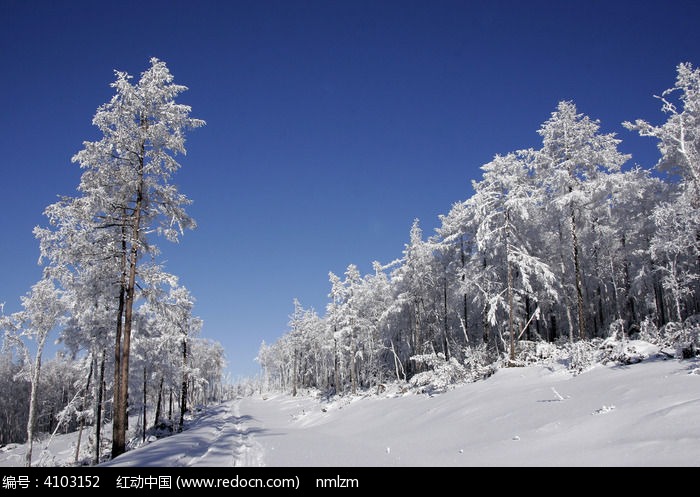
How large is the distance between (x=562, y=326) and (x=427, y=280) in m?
18.0

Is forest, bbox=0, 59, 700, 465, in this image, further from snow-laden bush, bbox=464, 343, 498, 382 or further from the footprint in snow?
the footprint in snow

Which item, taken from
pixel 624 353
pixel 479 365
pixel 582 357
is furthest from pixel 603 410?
pixel 479 365

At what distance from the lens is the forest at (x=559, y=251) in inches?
742

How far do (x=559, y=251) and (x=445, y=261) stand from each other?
30.1 ft

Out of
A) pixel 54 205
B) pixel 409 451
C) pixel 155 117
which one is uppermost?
pixel 155 117

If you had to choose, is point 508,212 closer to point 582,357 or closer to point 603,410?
point 582,357

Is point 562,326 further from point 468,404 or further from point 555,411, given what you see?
point 555,411

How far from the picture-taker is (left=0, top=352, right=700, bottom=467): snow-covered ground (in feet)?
22.2

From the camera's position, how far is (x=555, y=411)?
10.3 metres

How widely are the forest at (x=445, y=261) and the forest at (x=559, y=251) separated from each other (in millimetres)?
119

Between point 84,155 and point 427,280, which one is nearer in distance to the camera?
point 84,155

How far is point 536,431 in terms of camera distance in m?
9.20

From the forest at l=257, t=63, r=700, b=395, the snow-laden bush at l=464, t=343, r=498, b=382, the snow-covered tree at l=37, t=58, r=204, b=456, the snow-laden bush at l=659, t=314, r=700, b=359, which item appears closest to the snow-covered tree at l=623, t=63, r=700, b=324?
the forest at l=257, t=63, r=700, b=395
